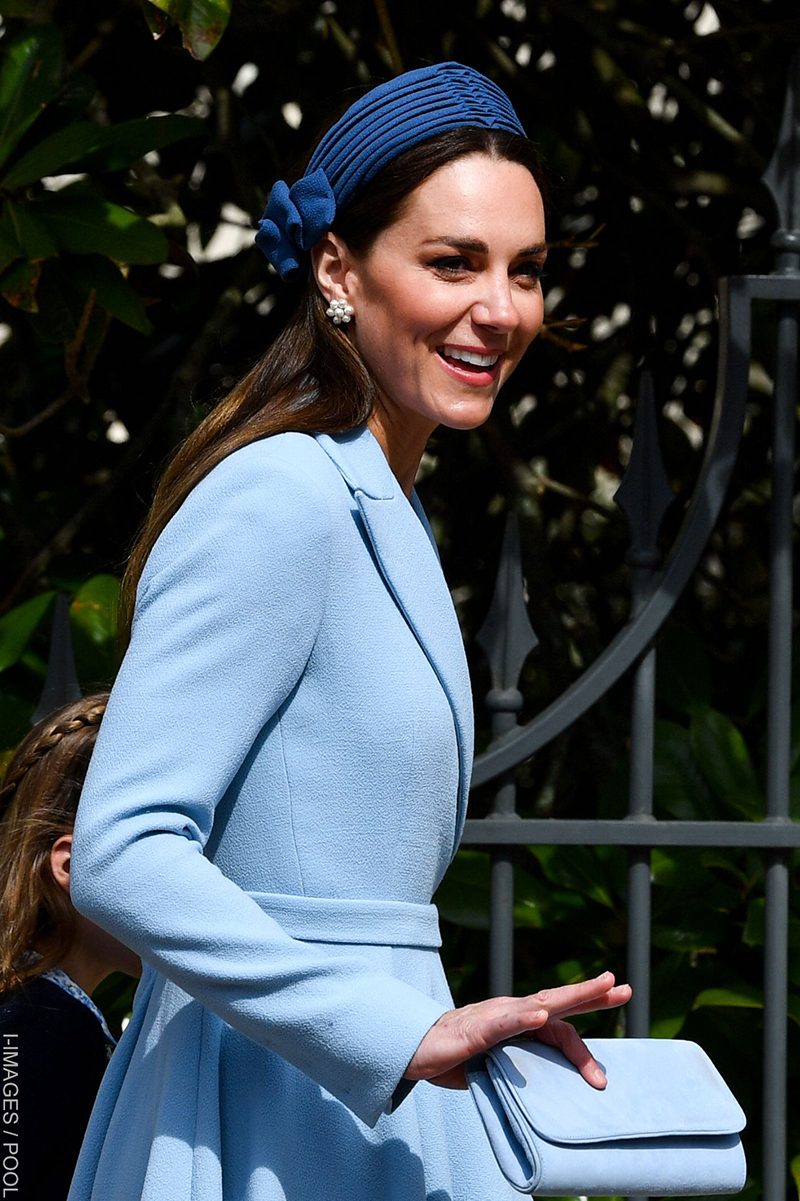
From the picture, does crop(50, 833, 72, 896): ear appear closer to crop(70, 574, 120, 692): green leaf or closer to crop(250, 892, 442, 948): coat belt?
crop(70, 574, 120, 692): green leaf

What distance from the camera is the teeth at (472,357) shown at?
130 cm

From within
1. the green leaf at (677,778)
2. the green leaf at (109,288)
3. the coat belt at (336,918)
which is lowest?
the green leaf at (677,778)

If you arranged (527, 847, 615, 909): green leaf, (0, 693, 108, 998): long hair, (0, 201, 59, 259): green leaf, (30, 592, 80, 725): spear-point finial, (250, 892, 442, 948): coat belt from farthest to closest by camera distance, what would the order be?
(527, 847, 615, 909): green leaf → (0, 201, 59, 259): green leaf → (30, 592, 80, 725): spear-point finial → (0, 693, 108, 998): long hair → (250, 892, 442, 948): coat belt

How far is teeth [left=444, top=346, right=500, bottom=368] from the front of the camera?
1.30 m

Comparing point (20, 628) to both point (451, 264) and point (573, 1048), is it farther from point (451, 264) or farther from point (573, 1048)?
point (573, 1048)

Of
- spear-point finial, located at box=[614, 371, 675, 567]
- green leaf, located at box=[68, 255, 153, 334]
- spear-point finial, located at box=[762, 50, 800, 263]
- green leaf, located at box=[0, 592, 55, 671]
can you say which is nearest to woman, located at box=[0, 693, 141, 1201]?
green leaf, located at box=[0, 592, 55, 671]

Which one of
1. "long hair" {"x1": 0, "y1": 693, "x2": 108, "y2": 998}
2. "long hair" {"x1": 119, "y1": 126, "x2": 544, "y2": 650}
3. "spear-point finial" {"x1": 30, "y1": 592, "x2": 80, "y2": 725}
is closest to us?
"long hair" {"x1": 119, "y1": 126, "x2": 544, "y2": 650}

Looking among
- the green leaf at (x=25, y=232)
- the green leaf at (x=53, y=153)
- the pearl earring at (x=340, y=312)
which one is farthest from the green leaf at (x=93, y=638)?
the pearl earring at (x=340, y=312)

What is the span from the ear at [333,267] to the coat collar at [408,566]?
0.14 meters

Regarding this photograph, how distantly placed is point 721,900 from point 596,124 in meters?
1.62

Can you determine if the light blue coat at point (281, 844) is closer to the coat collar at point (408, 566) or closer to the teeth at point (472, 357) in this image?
the coat collar at point (408, 566)

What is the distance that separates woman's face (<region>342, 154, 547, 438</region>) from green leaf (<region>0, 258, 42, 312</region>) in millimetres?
992

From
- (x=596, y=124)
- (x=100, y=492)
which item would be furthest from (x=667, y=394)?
(x=100, y=492)

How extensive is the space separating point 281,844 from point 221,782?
0.09m
